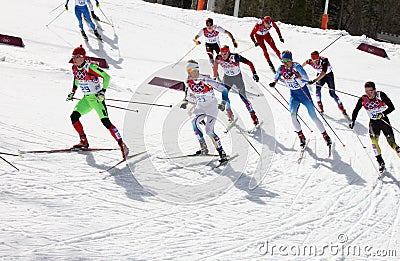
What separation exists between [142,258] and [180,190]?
6.69ft

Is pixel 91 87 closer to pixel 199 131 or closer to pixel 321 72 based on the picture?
pixel 199 131

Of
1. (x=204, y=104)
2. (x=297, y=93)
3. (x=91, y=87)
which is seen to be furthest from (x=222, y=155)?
(x=91, y=87)

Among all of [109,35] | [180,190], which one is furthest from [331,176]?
[109,35]

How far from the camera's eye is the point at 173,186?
750cm

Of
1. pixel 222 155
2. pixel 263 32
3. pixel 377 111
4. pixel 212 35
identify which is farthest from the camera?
pixel 263 32

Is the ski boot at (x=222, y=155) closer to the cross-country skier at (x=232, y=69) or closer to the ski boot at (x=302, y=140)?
the ski boot at (x=302, y=140)

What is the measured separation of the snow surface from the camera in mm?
5816

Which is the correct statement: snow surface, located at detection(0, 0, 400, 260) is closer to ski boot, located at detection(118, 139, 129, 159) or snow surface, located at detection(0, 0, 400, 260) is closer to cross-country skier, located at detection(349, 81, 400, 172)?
ski boot, located at detection(118, 139, 129, 159)

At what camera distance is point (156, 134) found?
9695mm

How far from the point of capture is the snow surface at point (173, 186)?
19.1ft

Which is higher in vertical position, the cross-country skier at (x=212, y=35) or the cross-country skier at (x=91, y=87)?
the cross-country skier at (x=212, y=35)

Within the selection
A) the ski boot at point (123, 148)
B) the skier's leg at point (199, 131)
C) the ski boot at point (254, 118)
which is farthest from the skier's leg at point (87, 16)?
the ski boot at point (123, 148)

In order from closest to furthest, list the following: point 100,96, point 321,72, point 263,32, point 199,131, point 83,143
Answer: point 100,96 → point 83,143 → point 199,131 → point 321,72 → point 263,32

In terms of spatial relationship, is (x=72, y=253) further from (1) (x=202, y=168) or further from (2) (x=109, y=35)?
(2) (x=109, y=35)
